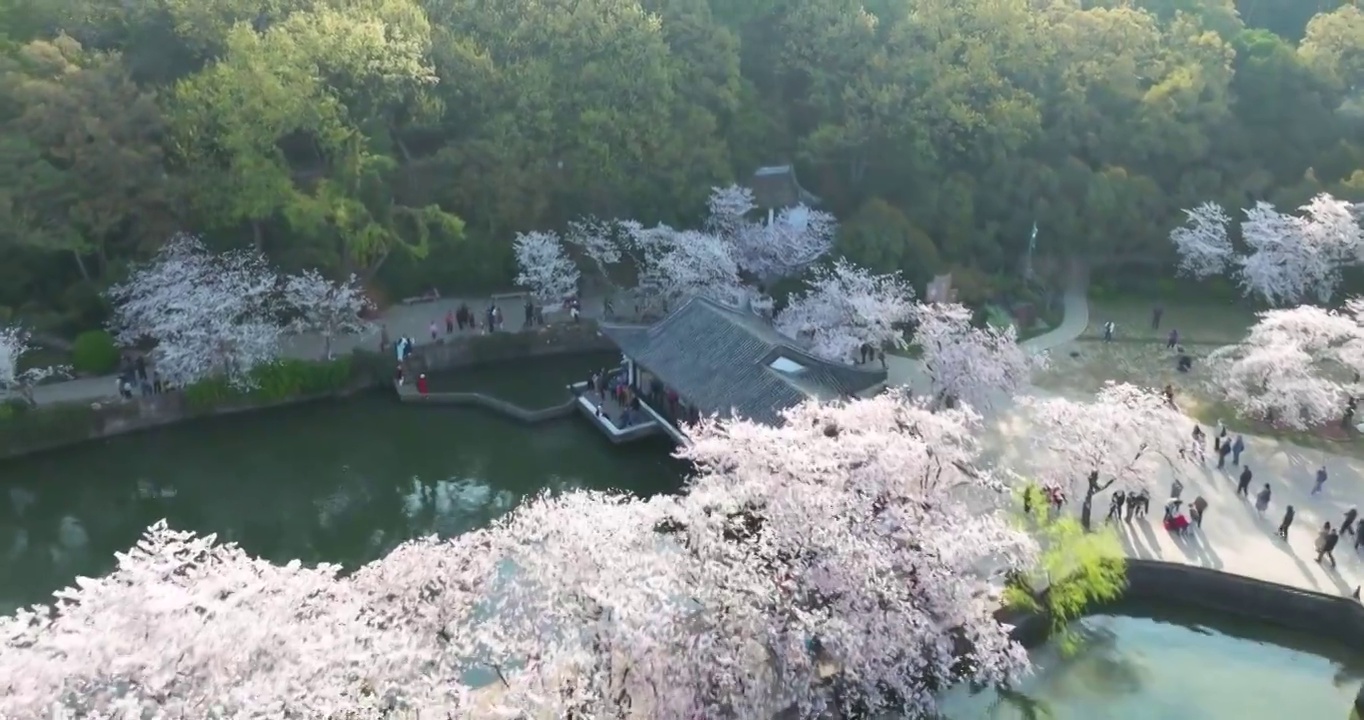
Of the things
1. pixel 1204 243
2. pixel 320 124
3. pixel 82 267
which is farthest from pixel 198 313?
pixel 1204 243

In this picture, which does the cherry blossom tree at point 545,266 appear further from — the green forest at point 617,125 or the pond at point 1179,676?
the pond at point 1179,676

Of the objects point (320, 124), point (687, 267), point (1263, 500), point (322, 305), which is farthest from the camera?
point (687, 267)

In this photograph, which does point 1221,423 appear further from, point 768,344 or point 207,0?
point 207,0

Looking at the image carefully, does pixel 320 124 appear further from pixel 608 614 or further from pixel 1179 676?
pixel 1179 676

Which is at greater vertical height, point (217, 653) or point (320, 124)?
point (320, 124)

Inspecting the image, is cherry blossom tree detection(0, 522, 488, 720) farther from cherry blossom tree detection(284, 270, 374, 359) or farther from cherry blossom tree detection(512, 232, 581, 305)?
cherry blossom tree detection(512, 232, 581, 305)
